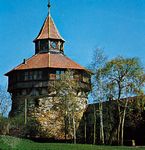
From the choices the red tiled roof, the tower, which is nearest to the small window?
the tower

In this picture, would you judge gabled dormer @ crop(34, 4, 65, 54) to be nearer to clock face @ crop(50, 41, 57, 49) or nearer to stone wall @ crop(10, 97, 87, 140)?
clock face @ crop(50, 41, 57, 49)

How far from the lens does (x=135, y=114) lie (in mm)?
46688

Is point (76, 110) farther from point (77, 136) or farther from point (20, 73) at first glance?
point (20, 73)

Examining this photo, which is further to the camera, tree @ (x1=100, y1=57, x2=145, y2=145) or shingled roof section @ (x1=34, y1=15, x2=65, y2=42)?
shingled roof section @ (x1=34, y1=15, x2=65, y2=42)

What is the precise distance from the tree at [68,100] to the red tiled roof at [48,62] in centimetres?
256

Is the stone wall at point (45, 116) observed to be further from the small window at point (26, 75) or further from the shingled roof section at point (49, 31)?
the shingled roof section at point (49, 31)

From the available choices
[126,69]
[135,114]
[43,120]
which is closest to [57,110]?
[43,120]

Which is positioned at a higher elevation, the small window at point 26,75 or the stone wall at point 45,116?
the small window at point 26,75

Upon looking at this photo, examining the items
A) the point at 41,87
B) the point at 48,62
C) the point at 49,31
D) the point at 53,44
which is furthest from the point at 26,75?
the point at 49,31

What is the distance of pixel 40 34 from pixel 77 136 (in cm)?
1506

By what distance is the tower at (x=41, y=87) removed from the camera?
175ft

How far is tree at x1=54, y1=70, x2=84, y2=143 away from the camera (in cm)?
4841

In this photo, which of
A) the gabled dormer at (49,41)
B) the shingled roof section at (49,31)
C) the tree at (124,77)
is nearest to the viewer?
the tree at (124,77)

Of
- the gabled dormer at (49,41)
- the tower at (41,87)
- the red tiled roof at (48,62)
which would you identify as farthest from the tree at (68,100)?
the gabled dormer at (49,41)
